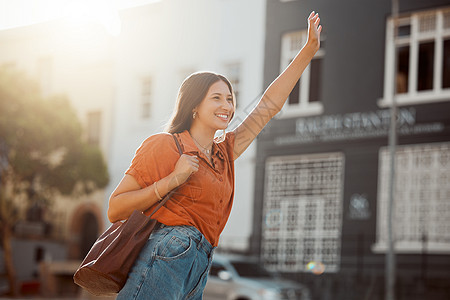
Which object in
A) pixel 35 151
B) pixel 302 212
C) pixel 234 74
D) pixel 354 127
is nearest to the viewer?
pixel 354 127

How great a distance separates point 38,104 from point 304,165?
7.21 m

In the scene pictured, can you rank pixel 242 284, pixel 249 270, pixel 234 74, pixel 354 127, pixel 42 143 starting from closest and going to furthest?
pixel 242 284, pixel 249 270, pixel 354 127, pixel 234 74, pixel 42 143

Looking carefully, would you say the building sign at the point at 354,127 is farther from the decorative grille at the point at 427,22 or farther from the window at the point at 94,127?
the window at the point at 94,127

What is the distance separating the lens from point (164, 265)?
81.5 inches

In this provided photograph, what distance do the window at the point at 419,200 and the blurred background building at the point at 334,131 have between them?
0.07 feet

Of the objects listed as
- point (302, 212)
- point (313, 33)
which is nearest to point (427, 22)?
point (302, 212)

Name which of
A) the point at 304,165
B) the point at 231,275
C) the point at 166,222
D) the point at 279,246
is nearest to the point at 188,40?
the point at 304,165

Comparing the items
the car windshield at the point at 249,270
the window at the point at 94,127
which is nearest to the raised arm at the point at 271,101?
the car windshield at the point at 249,270

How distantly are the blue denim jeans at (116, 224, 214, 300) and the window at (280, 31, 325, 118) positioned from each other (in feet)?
Answer: 44.8

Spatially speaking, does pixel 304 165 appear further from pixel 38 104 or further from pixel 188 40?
pixel 38 104

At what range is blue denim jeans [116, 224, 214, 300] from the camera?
207cm

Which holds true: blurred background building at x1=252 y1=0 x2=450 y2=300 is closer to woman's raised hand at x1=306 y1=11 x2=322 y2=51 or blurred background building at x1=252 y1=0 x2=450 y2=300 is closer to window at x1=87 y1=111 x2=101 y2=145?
window at x1=87 y1=111 x2=101 y2=145

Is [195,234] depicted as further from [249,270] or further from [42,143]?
[42,143]

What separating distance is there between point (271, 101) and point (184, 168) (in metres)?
0.52
